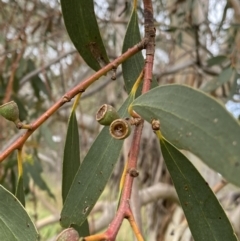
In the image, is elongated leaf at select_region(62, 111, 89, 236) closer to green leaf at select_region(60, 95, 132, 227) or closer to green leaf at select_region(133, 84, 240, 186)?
green leaf at select_region(60, 95, 132, 227)

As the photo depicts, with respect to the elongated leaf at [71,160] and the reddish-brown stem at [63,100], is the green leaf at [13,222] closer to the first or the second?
the reddish-brown stem at [63,100]

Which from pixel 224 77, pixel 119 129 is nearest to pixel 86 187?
pixel 119 129

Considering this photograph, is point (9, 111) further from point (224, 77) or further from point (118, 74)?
point (118, 74)

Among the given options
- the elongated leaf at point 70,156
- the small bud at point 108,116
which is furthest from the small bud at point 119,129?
the elongated leaf at point 70,156

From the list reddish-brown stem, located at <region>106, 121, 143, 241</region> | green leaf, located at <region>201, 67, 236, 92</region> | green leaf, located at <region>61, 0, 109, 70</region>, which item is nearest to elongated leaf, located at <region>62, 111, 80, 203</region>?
green leaf, located at <region>61, 0, 109, 70</region>

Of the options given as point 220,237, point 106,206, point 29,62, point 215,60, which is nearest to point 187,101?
point 220,237

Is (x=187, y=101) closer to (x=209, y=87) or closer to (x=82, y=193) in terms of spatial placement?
(x=82, y=193)

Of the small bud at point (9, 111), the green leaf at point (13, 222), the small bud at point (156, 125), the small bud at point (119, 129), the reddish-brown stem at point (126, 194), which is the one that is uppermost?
the small bud at point (119, 129)
